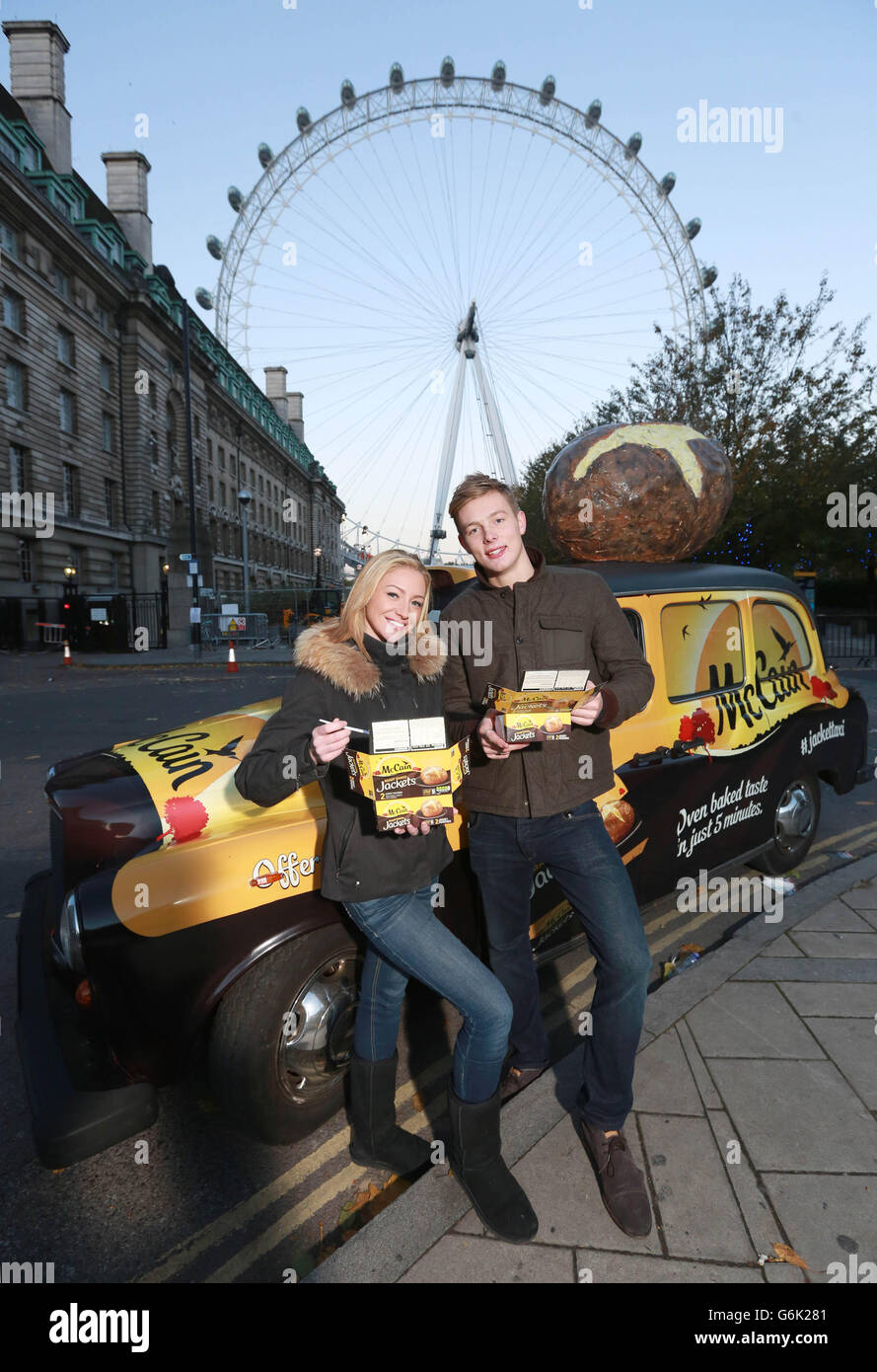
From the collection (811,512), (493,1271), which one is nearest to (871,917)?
(493,1271)

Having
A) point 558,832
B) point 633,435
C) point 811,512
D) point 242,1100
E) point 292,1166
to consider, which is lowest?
point 292,1166

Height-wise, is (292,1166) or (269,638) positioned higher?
(269,638)

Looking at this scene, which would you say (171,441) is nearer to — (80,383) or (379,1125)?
(80,383)

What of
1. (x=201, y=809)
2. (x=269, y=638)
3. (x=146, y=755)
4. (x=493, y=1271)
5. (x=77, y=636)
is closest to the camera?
(x=493, y=1271)

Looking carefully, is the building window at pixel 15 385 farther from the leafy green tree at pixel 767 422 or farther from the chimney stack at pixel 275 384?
the chimney stack at pixel 275 384

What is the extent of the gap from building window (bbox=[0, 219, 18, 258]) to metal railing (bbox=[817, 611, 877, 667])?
1247 inches

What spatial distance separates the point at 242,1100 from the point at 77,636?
29.0 metres

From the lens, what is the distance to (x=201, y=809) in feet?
8.27

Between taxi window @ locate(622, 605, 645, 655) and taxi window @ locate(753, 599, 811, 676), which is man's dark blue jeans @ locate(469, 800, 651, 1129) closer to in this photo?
taxi window @ locate(622, 605, 645, 655)

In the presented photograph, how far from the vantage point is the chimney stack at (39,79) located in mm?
34344

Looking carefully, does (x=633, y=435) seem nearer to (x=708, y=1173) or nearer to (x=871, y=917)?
(x=871, y=917)

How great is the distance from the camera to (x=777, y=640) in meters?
4.32

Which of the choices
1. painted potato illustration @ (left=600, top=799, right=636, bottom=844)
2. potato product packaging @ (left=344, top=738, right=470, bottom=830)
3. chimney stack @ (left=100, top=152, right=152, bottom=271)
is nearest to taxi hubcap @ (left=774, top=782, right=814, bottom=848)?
painted potato illustration @ (left=600, top=799, right=636, bottom=844)

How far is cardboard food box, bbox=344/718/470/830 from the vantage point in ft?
6.12
